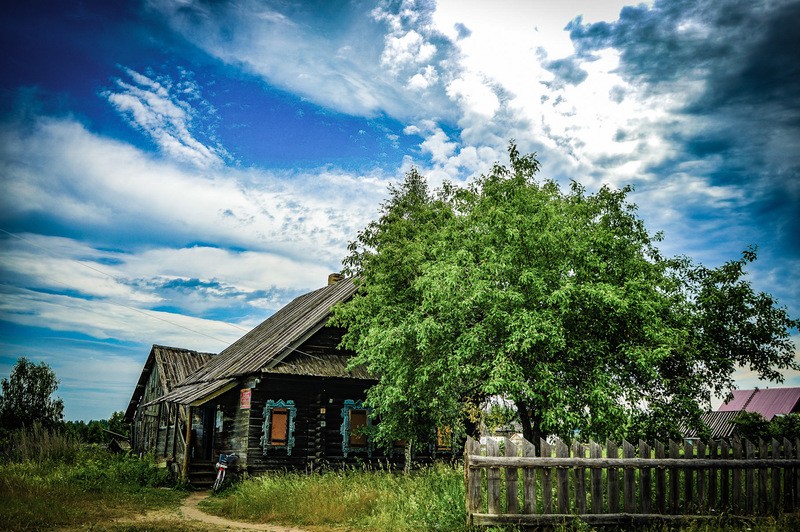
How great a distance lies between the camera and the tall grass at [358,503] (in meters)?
11.1

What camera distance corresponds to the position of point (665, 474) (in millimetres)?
11109

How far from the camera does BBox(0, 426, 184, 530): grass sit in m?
13.0

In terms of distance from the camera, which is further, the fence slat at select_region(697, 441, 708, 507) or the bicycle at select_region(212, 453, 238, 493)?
the bicycle at select_region(212, 453, 238, 493)

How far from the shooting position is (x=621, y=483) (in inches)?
439

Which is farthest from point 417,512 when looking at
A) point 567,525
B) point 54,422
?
point 54,422

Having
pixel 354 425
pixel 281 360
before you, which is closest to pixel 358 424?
pixel 354 425

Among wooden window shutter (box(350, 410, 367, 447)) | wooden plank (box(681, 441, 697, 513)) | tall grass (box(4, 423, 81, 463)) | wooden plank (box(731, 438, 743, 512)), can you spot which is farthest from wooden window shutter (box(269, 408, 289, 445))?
wooden plank (box(731, 438, 743, 512))

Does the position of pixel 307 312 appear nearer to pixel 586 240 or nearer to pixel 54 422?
pixel 586 240

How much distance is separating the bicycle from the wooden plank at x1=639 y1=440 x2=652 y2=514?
47.3 ft

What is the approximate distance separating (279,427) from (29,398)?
101ft

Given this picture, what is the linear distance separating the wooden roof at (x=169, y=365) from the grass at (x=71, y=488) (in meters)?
6.04

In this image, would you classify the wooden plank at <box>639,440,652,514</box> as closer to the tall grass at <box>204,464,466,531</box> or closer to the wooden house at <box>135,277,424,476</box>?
the tall grass at <box>204,464,466,531</box>

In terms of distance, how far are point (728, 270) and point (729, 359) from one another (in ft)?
9.35

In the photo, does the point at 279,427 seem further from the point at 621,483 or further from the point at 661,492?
the point at 661,492
